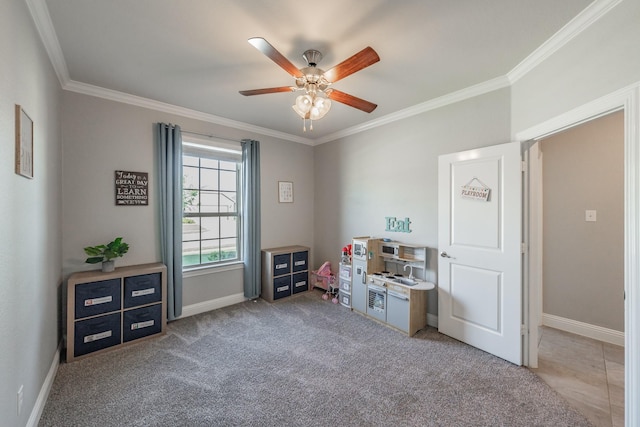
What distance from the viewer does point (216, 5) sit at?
5.33 feet

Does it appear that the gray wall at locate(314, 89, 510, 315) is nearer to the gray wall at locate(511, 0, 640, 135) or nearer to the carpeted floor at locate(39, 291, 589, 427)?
the gray wall at locate(511, 0, 640, 135)

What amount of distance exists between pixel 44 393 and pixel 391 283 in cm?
311

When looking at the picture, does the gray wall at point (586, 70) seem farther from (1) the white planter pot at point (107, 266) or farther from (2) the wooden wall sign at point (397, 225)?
A: (1) the white planter pot at point (107, 266)

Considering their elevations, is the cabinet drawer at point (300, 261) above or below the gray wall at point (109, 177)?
below

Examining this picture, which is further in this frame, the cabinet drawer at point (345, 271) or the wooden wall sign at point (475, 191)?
the cabinet drawer at point (345, 271)

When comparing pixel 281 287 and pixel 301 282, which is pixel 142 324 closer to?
pixel 281 287

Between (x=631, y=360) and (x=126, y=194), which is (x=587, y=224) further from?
(x=126, y=194)

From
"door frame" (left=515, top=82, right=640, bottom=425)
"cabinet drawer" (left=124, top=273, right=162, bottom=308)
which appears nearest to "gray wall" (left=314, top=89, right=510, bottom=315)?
"door frame" (left=515, top=82, right=640, bottom=425)

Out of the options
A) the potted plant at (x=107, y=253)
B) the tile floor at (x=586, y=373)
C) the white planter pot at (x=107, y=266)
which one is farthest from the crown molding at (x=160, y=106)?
the tile floor at (x=586, y=373)

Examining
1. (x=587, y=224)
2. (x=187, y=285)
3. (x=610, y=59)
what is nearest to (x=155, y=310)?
(x=187, y=285)

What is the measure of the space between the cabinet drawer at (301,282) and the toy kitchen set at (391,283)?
762 mm

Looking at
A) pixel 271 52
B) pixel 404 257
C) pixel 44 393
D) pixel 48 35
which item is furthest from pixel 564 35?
pixel 44 393

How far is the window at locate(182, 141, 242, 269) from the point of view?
11.5 ft

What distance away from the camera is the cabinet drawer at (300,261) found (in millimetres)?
4156
